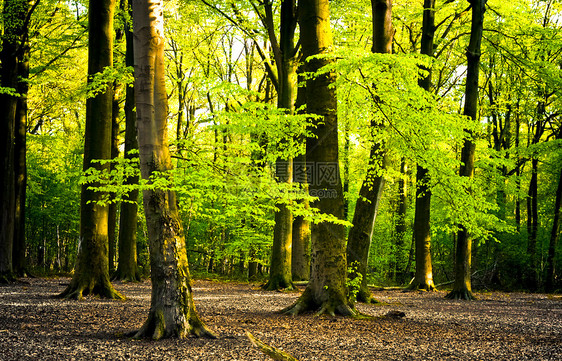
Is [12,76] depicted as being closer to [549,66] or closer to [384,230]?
[549,66]

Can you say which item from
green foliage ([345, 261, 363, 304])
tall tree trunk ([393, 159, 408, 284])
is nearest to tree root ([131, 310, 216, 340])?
green foliage ([345, 261, 363, 304])

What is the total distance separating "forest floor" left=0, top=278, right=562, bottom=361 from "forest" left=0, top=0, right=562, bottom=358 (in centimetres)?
61

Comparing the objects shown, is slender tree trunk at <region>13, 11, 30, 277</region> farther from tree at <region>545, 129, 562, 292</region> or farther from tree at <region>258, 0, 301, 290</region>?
tree at <region>545, 129, 562, 292</region>

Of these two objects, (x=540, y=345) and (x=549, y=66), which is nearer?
(x=540, y=345)

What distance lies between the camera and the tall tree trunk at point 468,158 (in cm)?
1455

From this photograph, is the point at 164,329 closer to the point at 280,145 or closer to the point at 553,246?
the point at 280,145

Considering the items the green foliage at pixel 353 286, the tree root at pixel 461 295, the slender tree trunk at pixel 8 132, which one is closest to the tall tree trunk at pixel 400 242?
the tree root at pixel 461 295

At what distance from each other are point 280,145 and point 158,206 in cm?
299

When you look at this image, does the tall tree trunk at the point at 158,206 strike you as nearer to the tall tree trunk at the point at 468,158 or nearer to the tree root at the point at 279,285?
the tree root at the point at 279,285

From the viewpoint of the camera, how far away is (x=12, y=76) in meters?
15.7

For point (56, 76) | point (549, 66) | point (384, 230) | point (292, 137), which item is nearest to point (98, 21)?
point (292, 137)

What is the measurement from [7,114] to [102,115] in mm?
6499

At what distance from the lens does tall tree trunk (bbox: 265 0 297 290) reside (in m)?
15.1

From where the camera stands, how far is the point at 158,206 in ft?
20.6
